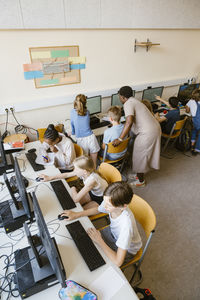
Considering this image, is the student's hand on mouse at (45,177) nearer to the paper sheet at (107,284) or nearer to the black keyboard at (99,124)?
the paper sheet at (107,284)

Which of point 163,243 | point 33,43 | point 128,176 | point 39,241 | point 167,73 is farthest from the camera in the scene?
point 167,73

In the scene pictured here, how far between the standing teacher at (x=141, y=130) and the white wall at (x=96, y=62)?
45.9 inches

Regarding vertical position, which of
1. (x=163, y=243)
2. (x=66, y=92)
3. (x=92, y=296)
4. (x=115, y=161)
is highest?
(x=66, y=92)

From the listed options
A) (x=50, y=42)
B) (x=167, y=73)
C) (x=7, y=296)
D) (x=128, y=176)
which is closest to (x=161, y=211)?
(x=128, y=176)

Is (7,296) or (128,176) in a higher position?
(7,296)

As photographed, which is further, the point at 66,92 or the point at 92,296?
the point at 66,92

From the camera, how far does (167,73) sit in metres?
4.51

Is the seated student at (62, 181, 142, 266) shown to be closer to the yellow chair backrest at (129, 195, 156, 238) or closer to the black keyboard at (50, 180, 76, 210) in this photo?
the yellow chair backrest at (129, 195, 156, 238)

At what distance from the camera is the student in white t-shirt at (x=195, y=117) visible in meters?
3.51

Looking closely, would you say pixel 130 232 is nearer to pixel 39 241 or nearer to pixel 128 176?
pixel 39 241

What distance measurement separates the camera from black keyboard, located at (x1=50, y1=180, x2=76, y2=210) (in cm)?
171

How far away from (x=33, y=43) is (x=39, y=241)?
2701mm

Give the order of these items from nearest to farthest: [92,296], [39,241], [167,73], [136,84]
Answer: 1. [92,296]
2. [39,241]
3. [136,84]
4. [167,73]

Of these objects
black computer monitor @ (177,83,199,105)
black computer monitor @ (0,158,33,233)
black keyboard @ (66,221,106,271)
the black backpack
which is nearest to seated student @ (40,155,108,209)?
black keyboard @ (66,221,106,271)
